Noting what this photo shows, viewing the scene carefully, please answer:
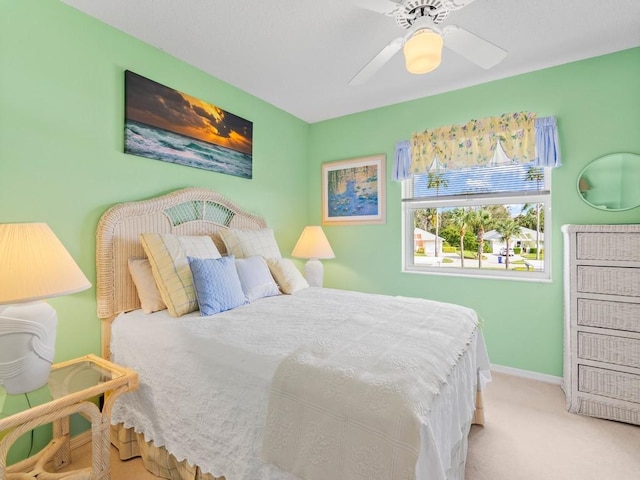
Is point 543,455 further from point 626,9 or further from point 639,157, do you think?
point 626,9

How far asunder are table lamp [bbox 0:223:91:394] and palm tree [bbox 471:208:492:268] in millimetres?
2989

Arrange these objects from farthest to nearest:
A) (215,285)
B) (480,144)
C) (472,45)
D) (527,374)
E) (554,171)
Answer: (480,144) → (527,374) → (554,171) → (215,285) → (472,45)

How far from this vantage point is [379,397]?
0.98m

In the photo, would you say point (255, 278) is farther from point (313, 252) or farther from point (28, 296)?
point (28, 296)

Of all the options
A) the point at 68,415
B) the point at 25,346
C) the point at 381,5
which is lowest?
the point at 68,415

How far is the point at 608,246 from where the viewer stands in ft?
6.88

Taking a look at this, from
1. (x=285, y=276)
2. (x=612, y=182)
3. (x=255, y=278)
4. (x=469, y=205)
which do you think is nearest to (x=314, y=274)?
(x=285, y=276)

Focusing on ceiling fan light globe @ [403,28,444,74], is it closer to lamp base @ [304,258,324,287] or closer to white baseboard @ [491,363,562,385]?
lamp base @ [304,258,324,287]

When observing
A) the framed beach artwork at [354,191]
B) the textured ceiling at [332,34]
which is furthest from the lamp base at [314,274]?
the textured ceiling at [332,34]

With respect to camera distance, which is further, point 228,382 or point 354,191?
point 354,191

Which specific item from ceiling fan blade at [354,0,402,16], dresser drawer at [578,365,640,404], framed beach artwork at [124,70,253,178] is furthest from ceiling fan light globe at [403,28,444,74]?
dresser drawer at [578,365,640,404]

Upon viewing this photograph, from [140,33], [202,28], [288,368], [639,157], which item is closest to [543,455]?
[288,368]

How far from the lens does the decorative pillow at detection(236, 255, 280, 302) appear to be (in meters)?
2.16

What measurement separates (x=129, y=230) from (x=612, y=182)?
134 inches
